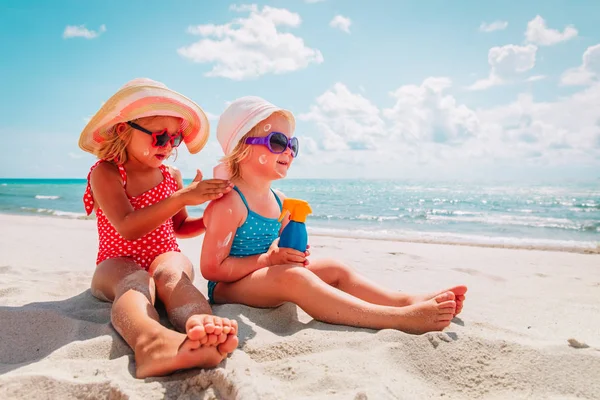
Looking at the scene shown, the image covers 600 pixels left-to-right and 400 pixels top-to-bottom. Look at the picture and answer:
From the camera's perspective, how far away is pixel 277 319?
270cm

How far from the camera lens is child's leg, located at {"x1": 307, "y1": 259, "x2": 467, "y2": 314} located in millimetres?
2750

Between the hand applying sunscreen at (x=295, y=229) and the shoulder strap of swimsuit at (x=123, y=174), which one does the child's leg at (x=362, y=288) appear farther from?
the shoulder strap of swimsuit at (x=123, y=174)

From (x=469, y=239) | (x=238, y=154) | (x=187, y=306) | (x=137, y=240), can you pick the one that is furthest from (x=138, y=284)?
(x=469, y=239)

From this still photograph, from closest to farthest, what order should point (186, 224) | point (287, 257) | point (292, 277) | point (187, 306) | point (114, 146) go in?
point (187, 306) < point (292, 277) < point (287, 257) < point (114, 146) < point (186, 224)

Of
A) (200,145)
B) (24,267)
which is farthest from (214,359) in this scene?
(24,267)

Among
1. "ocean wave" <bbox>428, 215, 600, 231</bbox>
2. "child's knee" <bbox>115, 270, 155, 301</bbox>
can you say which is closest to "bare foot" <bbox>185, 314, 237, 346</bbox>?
"child's knee" <bbox>115, 270, 155, 301</bbox>

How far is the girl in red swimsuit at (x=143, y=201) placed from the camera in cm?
240

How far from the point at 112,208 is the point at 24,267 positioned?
2.37m

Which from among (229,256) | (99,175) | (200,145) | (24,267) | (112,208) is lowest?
(24,267)

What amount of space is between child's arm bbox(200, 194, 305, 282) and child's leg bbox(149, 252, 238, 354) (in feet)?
0.59

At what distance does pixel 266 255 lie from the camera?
290cm

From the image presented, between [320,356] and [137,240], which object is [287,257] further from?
[137,240]

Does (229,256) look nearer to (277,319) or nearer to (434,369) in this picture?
(277,319)

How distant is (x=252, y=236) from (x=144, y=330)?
3.56 feet
